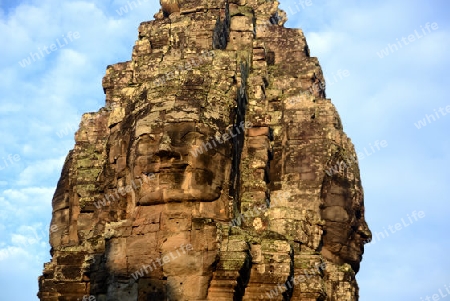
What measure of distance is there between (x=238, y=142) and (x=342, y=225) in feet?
12.6

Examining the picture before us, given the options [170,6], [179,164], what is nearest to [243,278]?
[179,164]

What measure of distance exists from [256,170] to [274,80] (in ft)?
13.6

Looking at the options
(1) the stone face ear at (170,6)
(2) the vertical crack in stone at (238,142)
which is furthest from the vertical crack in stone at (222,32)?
(1) the stone face ear at (170,6)

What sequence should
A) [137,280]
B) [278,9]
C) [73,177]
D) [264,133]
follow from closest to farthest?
[137,280]
[264,133]
[73,177]
[278,9]

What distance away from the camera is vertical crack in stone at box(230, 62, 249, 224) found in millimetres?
19086

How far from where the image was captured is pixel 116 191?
65.9 ft

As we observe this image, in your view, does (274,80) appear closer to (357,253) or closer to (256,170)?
(256,170)

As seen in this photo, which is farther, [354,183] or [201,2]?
[201,2]

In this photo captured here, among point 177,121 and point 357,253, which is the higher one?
point 177,121

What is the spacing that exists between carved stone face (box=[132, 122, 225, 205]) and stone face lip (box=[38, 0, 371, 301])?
3 cm

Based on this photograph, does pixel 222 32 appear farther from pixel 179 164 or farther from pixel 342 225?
pixel 342 225

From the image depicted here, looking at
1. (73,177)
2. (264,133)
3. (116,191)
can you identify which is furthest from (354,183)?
(73,177)

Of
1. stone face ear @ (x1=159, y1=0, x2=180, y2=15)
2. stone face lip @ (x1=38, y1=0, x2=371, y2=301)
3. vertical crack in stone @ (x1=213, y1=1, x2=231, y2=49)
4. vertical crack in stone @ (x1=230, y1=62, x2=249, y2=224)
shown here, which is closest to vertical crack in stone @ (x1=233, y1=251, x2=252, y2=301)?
stone face lip @ (x1=38, y1=0, x2=371, y2=301)

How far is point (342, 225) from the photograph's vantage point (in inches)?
816
